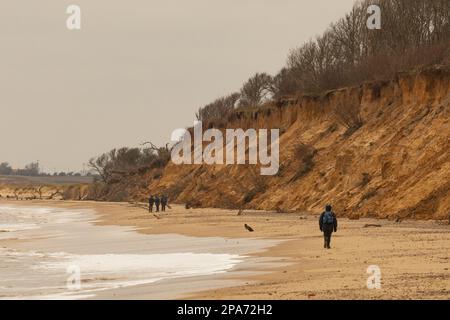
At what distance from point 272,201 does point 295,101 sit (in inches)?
600

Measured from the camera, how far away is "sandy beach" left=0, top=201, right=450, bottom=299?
13.0 m

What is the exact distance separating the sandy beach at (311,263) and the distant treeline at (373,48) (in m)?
23.3

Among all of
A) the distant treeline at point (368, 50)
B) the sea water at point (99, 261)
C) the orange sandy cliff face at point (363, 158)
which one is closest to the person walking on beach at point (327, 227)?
the sea water at point (99, 261)

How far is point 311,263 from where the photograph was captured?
58.5 feet

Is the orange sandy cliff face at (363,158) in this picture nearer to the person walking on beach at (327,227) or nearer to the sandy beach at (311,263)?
the sandy beach at (311,263)

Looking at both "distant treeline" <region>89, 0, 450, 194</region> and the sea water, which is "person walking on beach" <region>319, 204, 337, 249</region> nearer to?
Result: the sea water

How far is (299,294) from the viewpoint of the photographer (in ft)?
41.4

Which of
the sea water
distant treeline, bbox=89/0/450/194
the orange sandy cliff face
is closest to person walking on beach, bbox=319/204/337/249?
the sea water

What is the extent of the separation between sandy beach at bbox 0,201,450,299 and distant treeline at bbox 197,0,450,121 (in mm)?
23272

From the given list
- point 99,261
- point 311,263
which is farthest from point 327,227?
point 99,261

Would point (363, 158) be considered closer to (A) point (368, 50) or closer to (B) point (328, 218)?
(B) point (328, 218)

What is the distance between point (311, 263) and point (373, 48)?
51.7 metres

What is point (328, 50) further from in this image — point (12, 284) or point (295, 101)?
point (12, 284)
